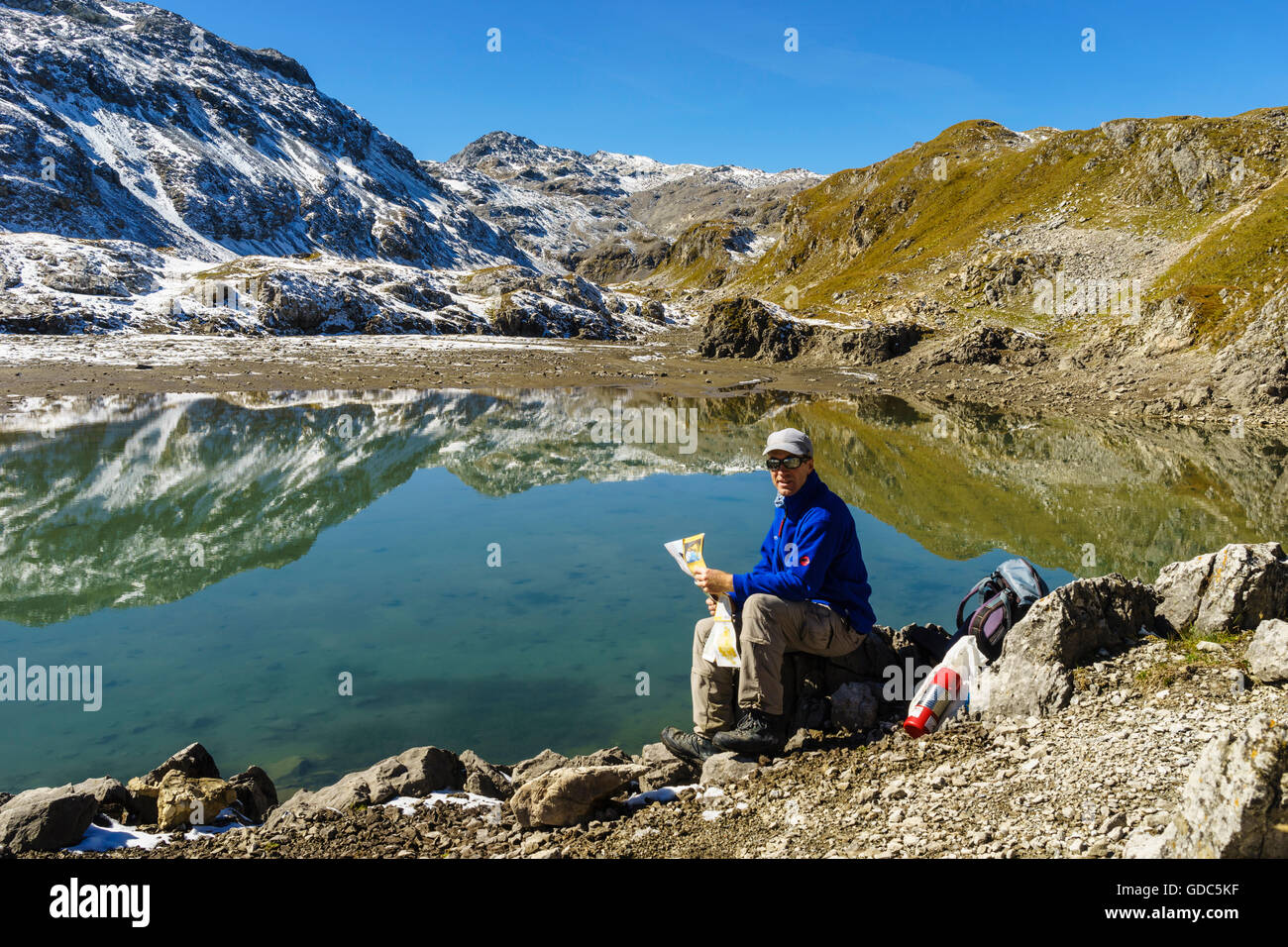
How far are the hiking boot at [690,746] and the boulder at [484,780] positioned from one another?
5.21ft

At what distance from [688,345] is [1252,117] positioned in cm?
5285

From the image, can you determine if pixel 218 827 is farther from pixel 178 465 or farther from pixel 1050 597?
pixel 178 465

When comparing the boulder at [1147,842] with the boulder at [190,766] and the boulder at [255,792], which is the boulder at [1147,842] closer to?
the boulder at [255,792]

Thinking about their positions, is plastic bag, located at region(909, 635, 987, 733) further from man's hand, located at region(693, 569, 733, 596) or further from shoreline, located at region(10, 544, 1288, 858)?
man's hand, located at region(693, 569, 733, 596)

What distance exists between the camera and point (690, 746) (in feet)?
25.1

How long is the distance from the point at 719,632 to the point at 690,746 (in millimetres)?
1184

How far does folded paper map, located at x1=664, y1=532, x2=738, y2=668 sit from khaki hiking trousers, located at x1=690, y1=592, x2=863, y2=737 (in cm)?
8

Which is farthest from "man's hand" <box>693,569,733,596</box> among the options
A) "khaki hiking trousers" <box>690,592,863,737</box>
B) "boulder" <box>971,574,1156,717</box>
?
"boulder" <box>971,574,1156,717</box>

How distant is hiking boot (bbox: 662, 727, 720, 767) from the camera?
7519 mm

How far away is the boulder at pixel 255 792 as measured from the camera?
6988mm

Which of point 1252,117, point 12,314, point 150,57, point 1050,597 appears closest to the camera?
point 1050,597

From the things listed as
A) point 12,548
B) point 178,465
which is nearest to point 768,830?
point 12,548

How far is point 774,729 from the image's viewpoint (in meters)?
7.26

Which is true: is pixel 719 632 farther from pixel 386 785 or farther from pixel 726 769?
pixel 386 785
